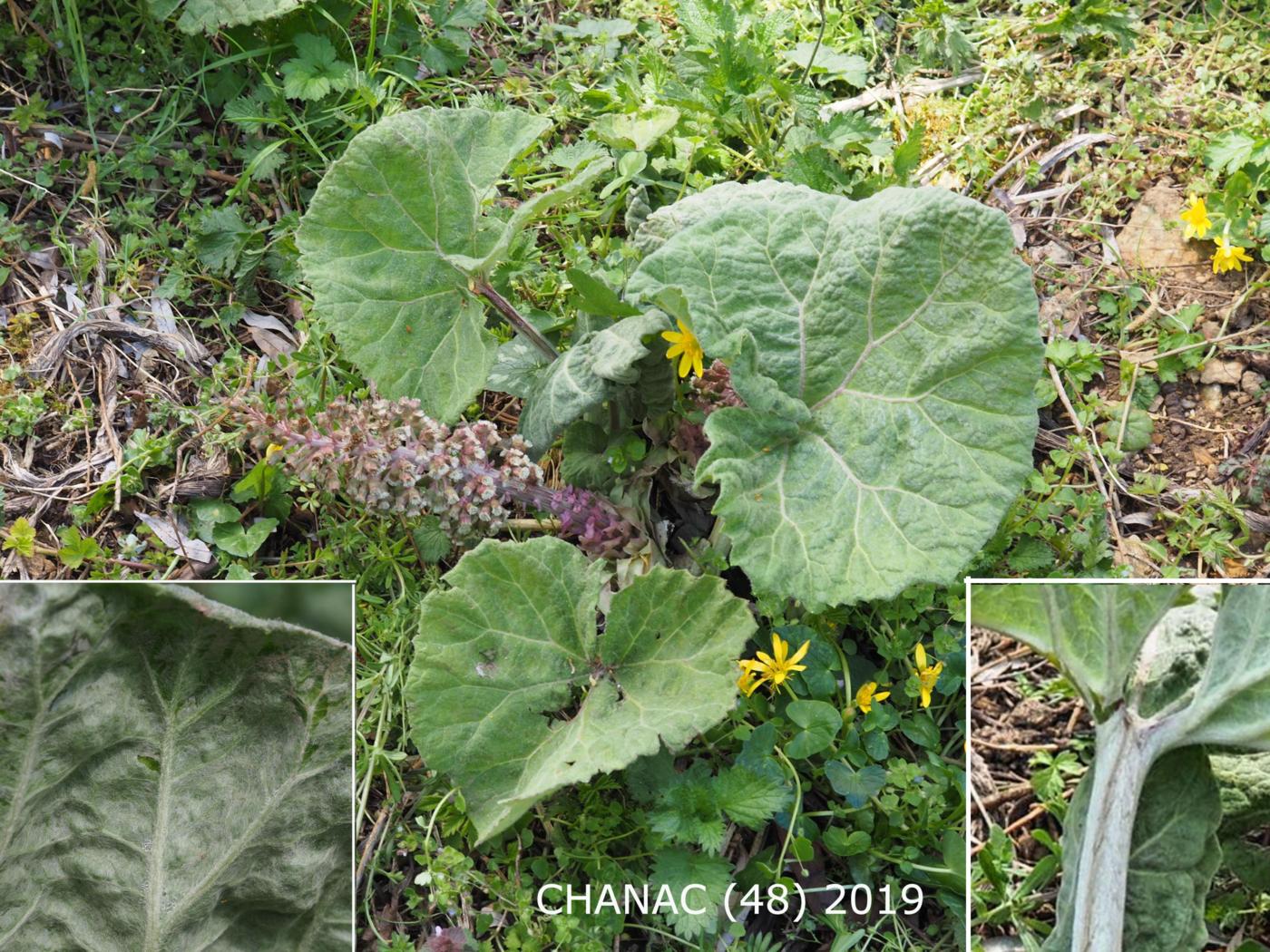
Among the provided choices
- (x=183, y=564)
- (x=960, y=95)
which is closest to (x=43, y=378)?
(x=183, y=564)

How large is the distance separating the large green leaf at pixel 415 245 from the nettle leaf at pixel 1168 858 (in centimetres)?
140

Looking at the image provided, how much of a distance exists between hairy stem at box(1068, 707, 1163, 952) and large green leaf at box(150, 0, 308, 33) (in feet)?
8.03

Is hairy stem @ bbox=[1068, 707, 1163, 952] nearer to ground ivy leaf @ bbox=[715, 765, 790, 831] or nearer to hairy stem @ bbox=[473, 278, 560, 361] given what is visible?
ground ivy leaf @ bbox=[715, 765, 790, 831]

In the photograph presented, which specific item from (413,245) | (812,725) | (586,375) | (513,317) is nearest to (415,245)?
(413,245)

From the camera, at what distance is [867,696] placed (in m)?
2.29

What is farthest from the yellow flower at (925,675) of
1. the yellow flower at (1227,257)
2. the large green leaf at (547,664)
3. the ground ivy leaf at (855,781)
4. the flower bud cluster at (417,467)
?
the yellow flower at (1227,257)

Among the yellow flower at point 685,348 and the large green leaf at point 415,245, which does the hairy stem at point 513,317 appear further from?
the yellow flower at point 685,348

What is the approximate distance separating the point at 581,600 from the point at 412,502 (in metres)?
0.36

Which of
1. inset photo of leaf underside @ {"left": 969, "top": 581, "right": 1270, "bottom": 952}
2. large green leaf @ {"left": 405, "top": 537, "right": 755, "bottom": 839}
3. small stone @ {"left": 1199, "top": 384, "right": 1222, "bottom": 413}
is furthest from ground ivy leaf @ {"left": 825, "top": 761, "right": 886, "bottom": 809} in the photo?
small stone @ {"left": 1199, "top": 384, "right": 1222, "bottom": 413}

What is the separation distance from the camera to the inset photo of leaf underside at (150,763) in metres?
1.71

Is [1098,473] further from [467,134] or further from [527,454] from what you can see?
[467,134]

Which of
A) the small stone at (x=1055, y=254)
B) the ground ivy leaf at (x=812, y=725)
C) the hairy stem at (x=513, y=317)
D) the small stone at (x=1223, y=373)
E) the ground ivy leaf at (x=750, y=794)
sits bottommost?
the ground ivy leaf at (x=750, y=794)

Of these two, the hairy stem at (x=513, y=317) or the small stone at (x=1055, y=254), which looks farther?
the small stone at (x=1055, y=254)

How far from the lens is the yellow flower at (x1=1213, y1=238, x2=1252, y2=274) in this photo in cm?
283
